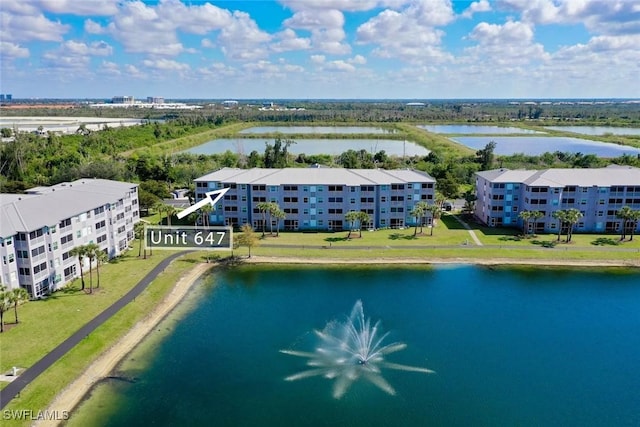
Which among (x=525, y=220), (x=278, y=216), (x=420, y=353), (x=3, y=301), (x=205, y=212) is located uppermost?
(x=205, y=212)

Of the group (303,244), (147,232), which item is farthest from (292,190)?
(147,232)

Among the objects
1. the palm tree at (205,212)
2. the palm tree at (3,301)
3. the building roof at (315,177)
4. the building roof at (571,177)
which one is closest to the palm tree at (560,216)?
the building roof at (571,177)

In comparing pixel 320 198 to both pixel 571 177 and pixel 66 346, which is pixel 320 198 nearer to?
pixel 571 177

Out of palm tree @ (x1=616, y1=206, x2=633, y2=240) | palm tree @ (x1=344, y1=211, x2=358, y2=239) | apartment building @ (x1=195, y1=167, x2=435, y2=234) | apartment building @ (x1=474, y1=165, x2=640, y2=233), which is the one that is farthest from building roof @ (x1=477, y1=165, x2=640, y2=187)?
palm tree @ (x1=344, y1=211, x2=358, y2=239)

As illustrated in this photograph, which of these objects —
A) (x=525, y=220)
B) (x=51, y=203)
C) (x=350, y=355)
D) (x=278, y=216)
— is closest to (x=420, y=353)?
(x=350, y=355)

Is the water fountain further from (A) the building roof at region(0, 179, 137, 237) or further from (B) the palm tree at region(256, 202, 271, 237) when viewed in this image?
(A) the building roof at region(0, 179, 137, 237)

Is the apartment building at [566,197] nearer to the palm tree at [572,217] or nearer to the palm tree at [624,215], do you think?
the palm tree at [624,215]

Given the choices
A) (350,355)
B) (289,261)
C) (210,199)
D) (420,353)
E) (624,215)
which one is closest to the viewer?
(420,353)
